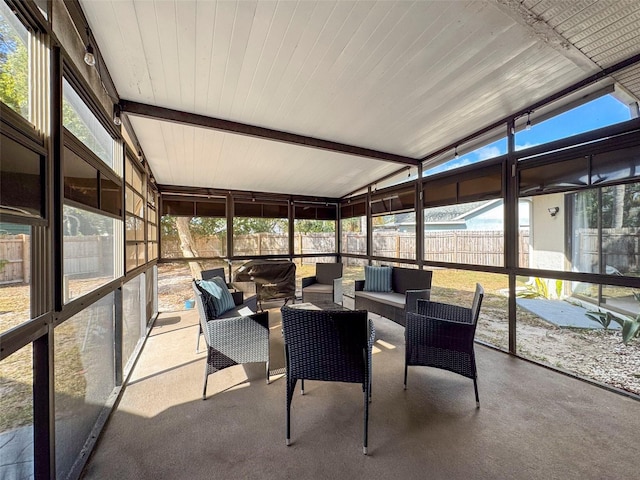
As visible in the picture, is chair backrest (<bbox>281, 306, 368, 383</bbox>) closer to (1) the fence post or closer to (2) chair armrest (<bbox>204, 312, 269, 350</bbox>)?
(2) chair armrest (<bbox>204, 312, 269, 350</bbox>)

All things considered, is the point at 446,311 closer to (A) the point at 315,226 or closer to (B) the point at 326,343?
(B) the point at 326,343

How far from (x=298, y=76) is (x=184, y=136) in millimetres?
1852

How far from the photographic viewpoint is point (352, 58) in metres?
1.90

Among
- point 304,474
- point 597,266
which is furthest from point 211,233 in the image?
point 597,266

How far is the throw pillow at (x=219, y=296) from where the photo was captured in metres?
3.20

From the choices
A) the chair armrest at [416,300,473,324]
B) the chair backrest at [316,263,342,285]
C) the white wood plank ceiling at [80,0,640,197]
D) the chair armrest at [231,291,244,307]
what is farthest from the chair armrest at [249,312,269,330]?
the chair backrest at [316,263,342,285]

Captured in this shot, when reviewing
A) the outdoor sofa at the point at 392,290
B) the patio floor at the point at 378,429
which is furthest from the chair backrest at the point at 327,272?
the patio floor at the point at 378,429

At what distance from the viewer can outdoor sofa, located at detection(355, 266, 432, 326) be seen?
372 cm

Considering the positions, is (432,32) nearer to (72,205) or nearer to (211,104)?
(211,104)

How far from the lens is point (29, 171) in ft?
3.77

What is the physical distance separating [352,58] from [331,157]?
218 cm

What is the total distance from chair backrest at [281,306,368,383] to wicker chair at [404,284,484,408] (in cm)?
87

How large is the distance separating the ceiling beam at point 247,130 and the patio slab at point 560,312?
2512 millimetres

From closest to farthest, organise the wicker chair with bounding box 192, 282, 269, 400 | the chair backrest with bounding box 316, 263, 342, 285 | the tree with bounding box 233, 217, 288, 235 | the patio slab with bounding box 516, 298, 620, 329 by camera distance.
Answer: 1. the wicker chair with bounding box 192, 282, 269, 400
2. the patio slab with bounding box 516, 298, 620, 329
3. the chair backrest with bounding box 316, 263, 342, 285
4. the tree with bounding box 233, 217, 288, 235
